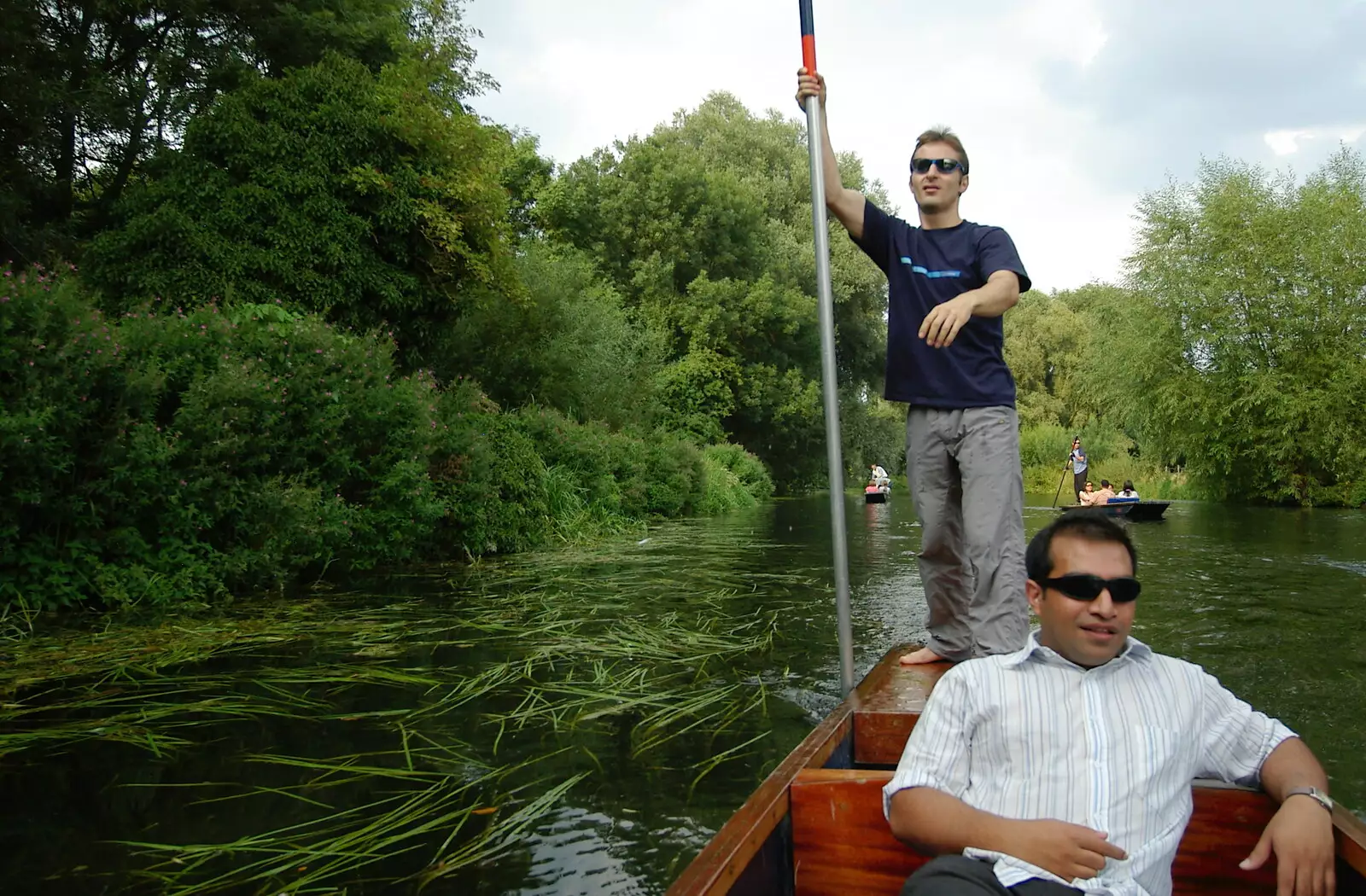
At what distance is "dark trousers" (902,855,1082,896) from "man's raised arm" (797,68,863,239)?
206 centimetres

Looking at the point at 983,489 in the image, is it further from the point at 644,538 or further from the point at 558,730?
the point at 644,538

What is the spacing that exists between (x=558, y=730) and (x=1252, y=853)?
7.07ft

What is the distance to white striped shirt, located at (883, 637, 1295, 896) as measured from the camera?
1377 millimetres

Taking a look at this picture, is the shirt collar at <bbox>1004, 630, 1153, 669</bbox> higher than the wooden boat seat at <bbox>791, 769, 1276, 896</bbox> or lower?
higher

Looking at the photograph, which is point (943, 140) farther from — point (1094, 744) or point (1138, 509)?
point (1138, 509)

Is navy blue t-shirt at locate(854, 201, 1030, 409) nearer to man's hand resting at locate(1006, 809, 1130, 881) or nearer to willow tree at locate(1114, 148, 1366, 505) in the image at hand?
man's hand resting at locate(1006, 809, 1130, 881)

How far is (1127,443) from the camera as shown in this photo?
1336 inches

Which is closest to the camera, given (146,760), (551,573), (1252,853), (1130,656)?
(1252,853)

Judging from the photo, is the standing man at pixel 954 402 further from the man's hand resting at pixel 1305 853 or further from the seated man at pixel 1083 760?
the man's hand resting at pixel 1305 853

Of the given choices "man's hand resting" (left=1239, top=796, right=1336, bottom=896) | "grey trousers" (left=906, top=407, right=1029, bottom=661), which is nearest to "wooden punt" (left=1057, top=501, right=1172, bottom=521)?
"grey trousers" (left=906, top=407, right=1029, bottom=661)

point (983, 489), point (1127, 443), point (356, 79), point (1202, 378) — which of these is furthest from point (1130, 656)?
point (1127, 443)

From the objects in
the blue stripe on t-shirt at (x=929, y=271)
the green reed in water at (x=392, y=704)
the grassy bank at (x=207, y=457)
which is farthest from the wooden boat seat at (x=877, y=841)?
the grassy bank at (x=207, y=457)

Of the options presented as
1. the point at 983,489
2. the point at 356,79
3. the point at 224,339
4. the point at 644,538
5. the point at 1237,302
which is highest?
the point at 356,79

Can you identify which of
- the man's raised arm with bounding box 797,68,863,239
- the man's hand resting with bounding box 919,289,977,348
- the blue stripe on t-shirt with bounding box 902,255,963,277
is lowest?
A: the man's hand resting with bounding box 919,289,977,348
